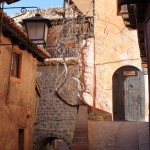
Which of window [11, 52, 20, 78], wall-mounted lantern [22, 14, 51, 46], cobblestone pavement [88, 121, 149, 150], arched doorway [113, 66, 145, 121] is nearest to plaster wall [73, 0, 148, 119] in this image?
arched doorway [113, 66, 145, 121]

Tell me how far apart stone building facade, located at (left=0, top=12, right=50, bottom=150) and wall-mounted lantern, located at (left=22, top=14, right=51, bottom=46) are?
819 mm

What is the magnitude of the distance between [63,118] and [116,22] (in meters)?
6.01

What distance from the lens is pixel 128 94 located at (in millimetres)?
18375

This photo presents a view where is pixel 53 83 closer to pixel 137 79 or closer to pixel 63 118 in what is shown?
pixel 63 118

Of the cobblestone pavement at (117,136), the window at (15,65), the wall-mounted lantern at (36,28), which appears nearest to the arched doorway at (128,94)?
the cobblestone pavement at (117,136)

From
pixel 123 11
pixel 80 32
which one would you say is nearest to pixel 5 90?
pixel 123 11

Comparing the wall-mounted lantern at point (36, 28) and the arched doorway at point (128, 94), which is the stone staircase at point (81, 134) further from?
the wall-mounted lantern at point (36, 28)

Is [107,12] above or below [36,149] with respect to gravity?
above

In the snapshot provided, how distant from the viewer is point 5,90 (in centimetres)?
910

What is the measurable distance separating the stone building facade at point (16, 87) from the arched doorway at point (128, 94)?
7.32m

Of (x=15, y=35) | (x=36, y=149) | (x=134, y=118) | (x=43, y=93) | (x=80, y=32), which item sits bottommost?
(x=36, y=149)

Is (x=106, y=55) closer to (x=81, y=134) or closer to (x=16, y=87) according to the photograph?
(x=81, y=134)

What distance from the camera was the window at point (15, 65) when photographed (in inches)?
396

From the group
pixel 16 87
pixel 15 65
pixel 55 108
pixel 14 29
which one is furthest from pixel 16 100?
pixel 55 108
